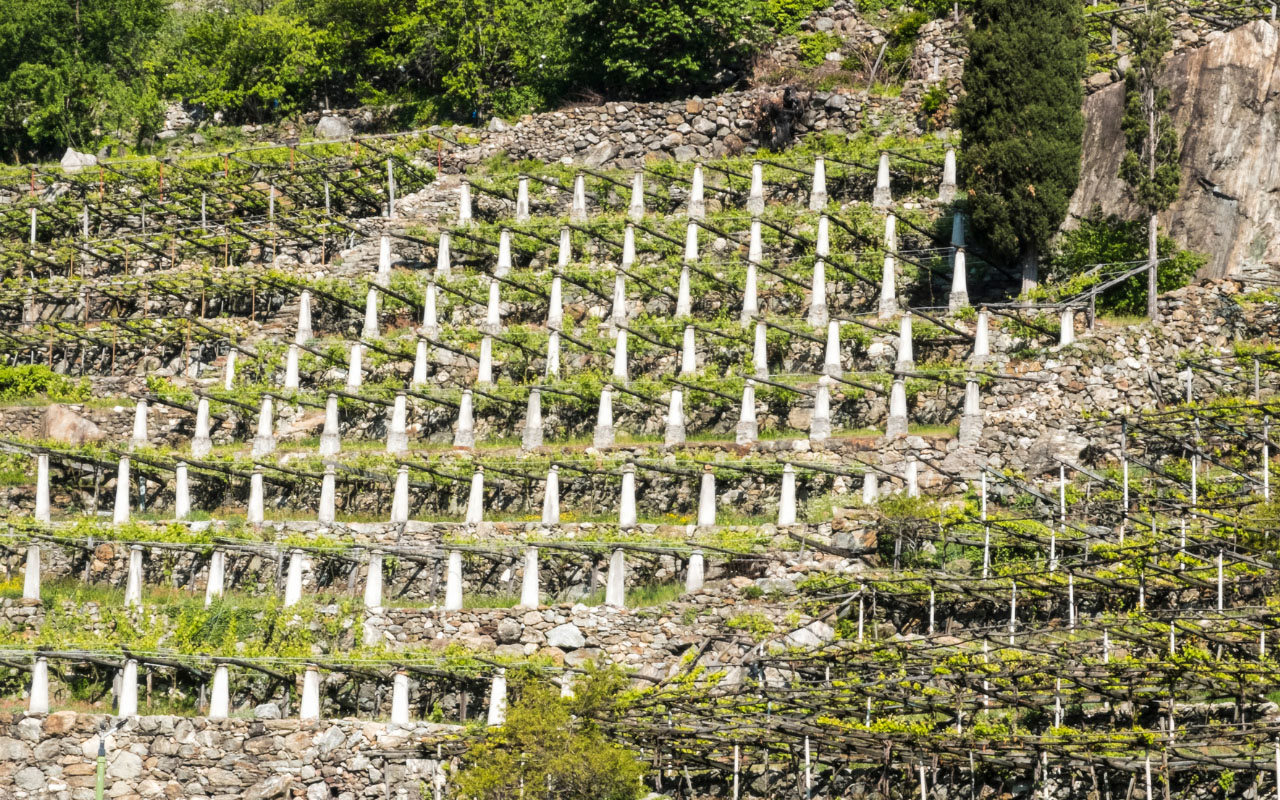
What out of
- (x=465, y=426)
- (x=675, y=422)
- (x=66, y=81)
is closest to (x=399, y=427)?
(x=465, y=426)

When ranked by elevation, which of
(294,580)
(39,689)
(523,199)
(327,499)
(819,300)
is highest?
(523,199)

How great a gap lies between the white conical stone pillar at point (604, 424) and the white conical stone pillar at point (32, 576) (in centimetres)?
1076

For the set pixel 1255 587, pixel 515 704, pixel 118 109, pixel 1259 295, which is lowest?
pixel 515 704

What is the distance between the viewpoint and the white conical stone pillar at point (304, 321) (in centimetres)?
5375

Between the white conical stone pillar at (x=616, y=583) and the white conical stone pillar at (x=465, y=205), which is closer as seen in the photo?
the white conical stone pillar at (x=616, y=583)

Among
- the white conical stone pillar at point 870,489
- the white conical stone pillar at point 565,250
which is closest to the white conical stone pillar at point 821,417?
the white conical stone pillar at point 870,489

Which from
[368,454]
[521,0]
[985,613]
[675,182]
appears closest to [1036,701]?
[985,613]

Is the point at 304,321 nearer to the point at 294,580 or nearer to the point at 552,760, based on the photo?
the point at 294,580

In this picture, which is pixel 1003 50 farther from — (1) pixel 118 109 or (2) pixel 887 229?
(1) pixel 118 109

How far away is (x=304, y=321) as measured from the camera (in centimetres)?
5391

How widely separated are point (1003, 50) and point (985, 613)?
16249 millimetres

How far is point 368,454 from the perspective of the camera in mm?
48250

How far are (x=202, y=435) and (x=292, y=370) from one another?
2.73 metres

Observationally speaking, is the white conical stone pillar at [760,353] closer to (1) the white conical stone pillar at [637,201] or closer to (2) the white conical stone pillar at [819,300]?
(2) the white conical stone pillar at [819,300]
